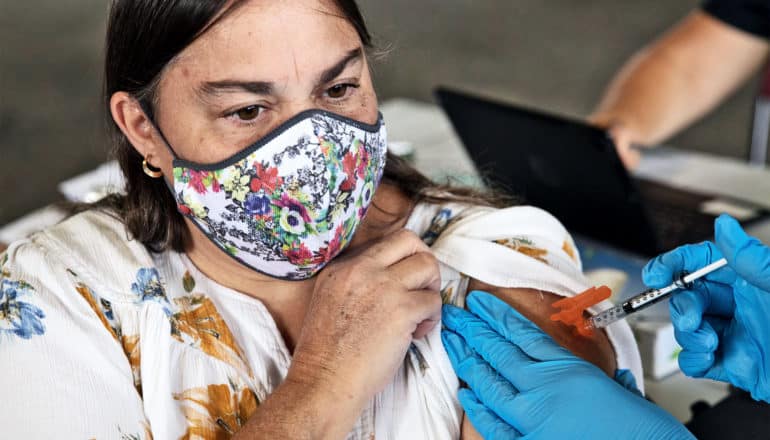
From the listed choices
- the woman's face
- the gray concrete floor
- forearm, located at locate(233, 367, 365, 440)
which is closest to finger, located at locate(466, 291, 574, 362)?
forearm, located at locate(233, 367, 365, 440)

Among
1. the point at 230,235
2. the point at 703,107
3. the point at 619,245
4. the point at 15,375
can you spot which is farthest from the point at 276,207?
the point at 703,107

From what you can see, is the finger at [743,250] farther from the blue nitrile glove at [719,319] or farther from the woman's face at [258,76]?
the woman's face at [258,76]

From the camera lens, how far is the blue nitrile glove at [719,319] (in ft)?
4.14

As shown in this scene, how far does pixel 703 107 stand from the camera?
275cm

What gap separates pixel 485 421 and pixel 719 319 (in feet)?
1.26

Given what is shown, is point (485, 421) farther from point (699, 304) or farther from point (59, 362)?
point (59, 362)

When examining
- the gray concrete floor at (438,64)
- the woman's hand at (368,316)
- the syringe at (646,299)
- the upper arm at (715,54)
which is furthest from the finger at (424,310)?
the gray concrete floor at (438,64)

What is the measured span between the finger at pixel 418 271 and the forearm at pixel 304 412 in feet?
0.61

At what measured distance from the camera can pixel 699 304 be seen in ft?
4.29

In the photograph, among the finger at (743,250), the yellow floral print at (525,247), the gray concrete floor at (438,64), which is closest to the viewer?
the finger at (743,250)

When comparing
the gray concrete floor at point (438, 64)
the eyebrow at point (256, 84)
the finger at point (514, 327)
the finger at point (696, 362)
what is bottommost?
the gray concrete floor at point (438, 64)

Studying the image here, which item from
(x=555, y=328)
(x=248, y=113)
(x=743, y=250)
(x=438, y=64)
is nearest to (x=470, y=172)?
(x=555, y=328)

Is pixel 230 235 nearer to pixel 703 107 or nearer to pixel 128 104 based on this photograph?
pixel 128 104

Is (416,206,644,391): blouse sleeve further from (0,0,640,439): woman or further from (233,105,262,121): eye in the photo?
(233,105,262,121): eye
